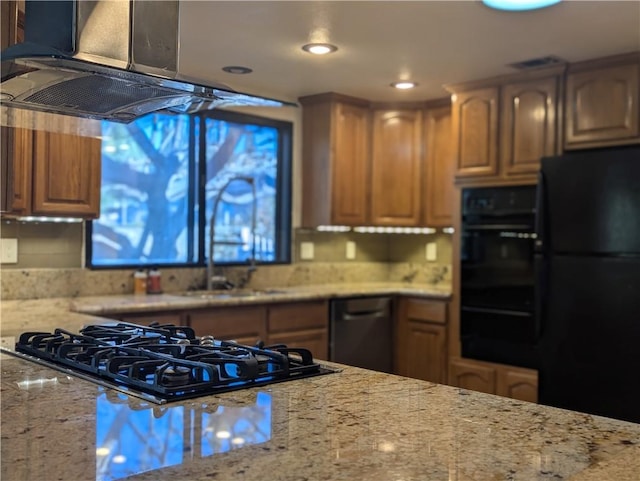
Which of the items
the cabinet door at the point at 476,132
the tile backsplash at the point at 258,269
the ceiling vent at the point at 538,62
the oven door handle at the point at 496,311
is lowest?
the oven door handle at the point at 496,311

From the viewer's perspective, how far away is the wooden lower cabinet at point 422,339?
4289mm

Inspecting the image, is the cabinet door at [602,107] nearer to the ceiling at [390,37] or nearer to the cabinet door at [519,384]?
the ceiling at [390,37]

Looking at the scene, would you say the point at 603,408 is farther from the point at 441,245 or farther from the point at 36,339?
the point at 36,339

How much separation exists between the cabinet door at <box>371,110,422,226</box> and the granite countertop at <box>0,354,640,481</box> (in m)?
3.34

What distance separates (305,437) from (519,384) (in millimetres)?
2991

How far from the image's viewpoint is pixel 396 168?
4.77 meters

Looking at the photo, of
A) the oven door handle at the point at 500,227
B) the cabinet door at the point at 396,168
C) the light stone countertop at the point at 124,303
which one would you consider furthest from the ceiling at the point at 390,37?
the light stone countertop at the point at 124,303

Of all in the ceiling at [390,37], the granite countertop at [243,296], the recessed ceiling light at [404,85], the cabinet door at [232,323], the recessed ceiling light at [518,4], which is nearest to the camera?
the recessed ceiling light at [518,4]

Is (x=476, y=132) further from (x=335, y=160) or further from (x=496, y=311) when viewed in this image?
(x=496, y=311)

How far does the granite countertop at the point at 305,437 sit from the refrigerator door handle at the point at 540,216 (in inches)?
91.4

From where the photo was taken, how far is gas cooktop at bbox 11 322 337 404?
4.59ft

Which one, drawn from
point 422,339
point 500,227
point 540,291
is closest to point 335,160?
point 500,227

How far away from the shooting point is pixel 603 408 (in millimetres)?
3289

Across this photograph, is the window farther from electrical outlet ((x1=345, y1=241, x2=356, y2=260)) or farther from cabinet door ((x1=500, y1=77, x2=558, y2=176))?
cabinet door ((x1=500, y1=77, x2=558, y2=176))
